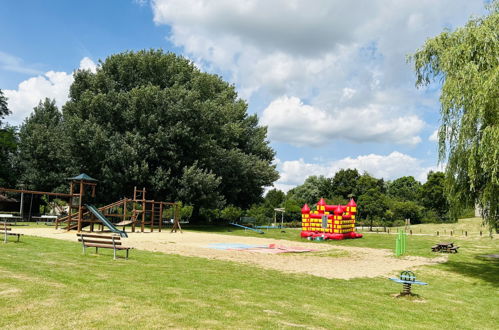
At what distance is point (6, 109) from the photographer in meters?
50.8

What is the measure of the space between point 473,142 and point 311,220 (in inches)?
778

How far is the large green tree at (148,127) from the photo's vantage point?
35.7 metres

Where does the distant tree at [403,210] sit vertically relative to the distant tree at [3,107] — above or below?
below

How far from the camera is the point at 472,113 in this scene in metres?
13.0

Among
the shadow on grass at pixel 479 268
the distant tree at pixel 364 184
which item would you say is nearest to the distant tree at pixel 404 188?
the distant tree at pixel 364 184

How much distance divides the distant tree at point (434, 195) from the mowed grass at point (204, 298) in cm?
4916

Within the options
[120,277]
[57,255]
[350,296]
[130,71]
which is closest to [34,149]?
[130,71]

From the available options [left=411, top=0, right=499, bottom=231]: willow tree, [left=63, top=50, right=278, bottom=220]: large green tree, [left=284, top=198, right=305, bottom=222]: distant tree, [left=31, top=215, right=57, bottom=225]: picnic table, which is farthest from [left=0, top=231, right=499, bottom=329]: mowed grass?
[left=284, top=198, right=305, bottom=222]: distant tree

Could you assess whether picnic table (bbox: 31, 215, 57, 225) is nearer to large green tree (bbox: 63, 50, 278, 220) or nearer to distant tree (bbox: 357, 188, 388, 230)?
large green tree (bbox: 63, 50, 278, 220)

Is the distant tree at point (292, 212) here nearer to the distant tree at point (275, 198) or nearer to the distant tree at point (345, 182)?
the distant tree at point (275, 198)

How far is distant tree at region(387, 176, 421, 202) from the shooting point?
270 ft

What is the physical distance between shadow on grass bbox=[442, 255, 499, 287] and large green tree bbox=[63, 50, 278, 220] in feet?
72.7

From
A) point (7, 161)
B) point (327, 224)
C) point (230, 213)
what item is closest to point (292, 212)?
point (230, 213)

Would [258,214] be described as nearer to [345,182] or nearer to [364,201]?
[364,201]
